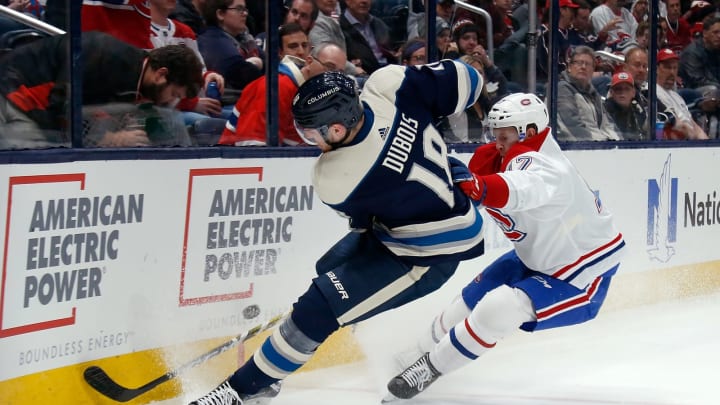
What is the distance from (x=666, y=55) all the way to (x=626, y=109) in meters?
0.52

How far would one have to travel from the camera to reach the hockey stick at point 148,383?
134 inches

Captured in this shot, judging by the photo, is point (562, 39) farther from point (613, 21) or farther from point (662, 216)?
point (662, 216)

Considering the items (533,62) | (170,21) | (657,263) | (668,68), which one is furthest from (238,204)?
(668,68)

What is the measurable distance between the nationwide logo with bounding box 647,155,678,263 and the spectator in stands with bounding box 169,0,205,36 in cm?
307

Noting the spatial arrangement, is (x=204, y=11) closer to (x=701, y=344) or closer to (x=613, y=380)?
(x=613, y=380)

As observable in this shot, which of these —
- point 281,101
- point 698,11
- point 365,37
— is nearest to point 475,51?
point 365,37

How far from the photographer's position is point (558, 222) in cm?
374

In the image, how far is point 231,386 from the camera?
10.7 feet

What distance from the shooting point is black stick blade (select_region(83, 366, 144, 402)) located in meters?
3.40

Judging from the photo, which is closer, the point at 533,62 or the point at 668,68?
the point at 533,62

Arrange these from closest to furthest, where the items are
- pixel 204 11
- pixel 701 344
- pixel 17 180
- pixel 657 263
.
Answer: pixel 17 180
pixel 204 11
pixel 701 344
pixel 657 263

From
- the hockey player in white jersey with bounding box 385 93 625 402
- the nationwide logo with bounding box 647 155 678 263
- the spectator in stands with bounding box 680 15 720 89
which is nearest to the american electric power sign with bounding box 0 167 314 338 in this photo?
the hockey player in white jersey with bounding box 385 93 625 402

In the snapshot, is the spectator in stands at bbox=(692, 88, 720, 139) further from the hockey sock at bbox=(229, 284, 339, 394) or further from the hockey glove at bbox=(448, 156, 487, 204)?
the hockey sock at bbox=(229, 284, 339, 394)

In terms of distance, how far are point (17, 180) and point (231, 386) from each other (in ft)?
2.88
